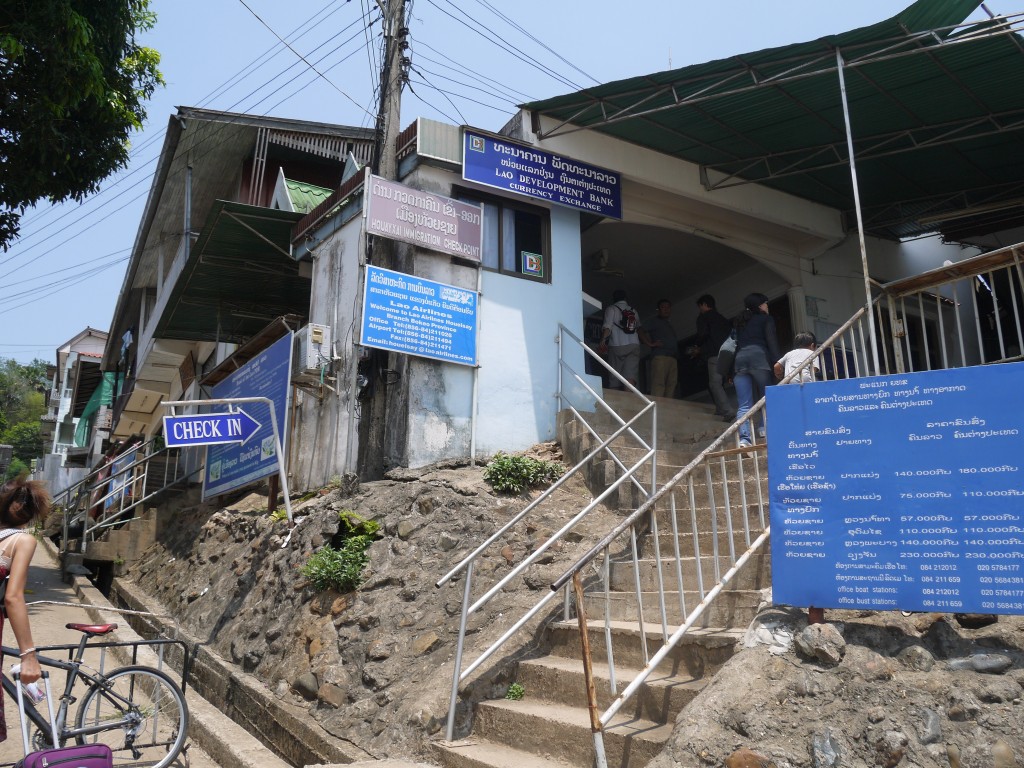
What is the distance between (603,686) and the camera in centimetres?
538

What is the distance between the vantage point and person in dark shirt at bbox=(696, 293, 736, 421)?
36.4 ft

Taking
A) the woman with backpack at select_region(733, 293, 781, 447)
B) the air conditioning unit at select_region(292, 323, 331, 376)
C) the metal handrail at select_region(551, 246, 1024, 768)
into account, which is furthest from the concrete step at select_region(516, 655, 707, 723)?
the air conditioning unit at select_region(292, 323, 331, 376)

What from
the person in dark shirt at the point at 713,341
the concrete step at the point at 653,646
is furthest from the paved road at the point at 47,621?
the person in dark shirt at the point at 713,341

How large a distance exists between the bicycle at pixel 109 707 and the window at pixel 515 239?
642 cm

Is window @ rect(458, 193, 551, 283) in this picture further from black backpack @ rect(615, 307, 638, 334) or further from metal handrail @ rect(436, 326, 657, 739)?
black backpack @ rect(615, 307, 638, 334)

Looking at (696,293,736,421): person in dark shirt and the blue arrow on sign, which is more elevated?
(696,293,736,421): person in dark shirt

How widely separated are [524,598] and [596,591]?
0.75m

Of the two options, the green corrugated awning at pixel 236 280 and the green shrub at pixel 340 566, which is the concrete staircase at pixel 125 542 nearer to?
the green corrugated awning at pixel 236 280

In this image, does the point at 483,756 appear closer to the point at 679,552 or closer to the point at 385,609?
the point at 679,552

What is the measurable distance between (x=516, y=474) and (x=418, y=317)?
Answer: 214 centimetres

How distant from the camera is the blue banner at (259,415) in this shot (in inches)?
405

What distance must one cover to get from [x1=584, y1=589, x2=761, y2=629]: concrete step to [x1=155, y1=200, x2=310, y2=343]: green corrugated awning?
7.44 metres

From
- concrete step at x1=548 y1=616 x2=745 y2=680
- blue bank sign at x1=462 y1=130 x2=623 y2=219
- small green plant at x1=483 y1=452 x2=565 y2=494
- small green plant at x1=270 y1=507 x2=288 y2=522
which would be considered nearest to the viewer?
concrete step at x1=548 y1=616 x2=745 y2=680

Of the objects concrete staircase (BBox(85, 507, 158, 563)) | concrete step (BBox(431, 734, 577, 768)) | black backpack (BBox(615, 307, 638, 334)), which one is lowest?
concrete step (BBox(431, 734, 577, 768))
